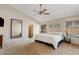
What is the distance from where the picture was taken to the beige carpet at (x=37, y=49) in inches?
89.8

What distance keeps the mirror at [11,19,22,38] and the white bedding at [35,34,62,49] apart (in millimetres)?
453

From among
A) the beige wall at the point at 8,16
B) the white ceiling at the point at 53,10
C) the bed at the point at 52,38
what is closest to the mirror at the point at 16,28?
the beige wall at the point at 8,16

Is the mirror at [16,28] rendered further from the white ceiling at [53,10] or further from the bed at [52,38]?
the bed at [52,38]

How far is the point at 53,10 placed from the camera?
236 centimetres

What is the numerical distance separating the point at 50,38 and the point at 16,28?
0.88 m

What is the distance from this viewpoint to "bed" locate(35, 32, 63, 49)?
2342 millimetres

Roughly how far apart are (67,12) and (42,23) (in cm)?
65

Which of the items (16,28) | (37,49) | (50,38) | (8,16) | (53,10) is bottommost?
(37,49)

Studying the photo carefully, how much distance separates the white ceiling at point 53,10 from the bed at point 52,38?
39cm

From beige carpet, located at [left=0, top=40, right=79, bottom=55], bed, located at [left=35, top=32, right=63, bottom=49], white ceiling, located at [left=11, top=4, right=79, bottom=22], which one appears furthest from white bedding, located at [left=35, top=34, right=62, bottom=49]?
white ceiling, located at [left=11, top=4, right=79, bottom=22]

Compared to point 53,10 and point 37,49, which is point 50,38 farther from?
point 53,10

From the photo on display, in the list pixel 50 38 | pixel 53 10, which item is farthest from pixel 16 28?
pixel 53 10

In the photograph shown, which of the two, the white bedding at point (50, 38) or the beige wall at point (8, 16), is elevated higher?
the beige wall at point (8, 16)
